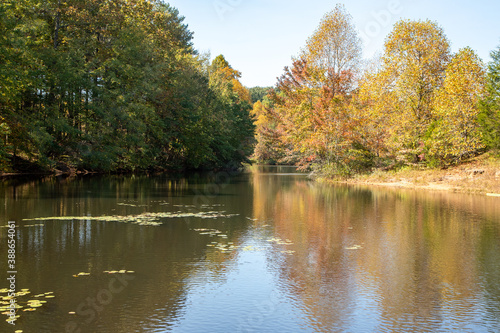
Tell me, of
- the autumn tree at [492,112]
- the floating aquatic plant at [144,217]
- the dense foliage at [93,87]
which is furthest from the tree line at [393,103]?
the floating aquatic plant at [144,217]

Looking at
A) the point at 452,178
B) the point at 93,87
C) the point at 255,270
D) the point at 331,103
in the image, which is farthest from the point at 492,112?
the point at 93,87

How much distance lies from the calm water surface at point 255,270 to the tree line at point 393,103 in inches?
633

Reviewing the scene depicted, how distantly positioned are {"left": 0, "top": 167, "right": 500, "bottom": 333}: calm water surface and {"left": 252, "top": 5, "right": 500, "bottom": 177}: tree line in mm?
16071

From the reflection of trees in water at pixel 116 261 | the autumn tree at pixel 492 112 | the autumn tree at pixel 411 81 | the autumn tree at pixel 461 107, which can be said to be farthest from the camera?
the autumn tree at pixel 411 81

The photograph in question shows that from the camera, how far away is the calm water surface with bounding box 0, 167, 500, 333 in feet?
22.8

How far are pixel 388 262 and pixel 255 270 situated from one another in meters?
3.23

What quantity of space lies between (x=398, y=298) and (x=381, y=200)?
16667 millimetres

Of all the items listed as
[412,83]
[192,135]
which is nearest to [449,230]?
[412,83]

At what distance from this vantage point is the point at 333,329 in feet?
21.7

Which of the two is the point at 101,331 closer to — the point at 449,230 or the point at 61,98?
the point at 449,230

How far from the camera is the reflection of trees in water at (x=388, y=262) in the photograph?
734cm

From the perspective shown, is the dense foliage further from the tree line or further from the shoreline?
the shoreline

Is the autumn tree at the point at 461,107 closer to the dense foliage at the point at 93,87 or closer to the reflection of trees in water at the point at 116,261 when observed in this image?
the reflection of trees in water at the point at 116,261

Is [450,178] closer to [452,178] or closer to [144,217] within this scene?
[452,178]
